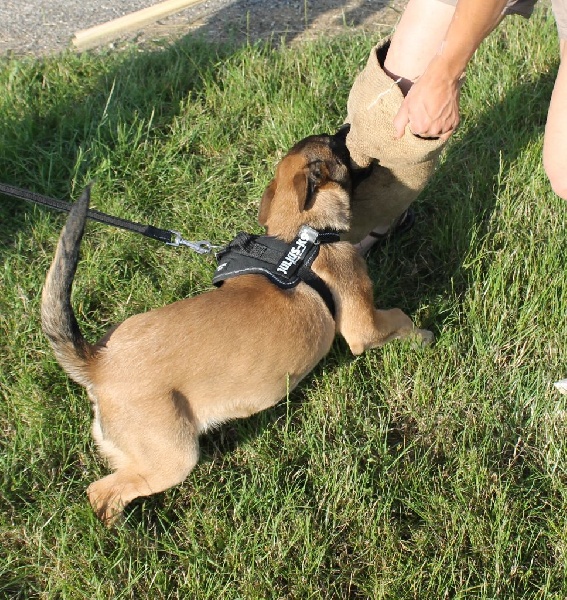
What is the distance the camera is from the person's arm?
2.58 m

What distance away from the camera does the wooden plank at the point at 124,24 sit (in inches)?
196

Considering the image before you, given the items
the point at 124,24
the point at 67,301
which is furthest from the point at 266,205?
the point at 124,24

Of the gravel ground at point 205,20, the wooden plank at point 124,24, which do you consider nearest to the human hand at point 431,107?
the gravel ground at point 205,20

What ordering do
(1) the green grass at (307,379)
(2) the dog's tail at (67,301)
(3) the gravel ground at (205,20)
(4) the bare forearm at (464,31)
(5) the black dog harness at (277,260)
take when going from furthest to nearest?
(3) the gravel ground at (205,20)
(5) the black dog harness at (277,260)
(1) the green grass at (307,379)
(4) the bare forearm at (464,31)
(2) the dog's tail at (67,301)

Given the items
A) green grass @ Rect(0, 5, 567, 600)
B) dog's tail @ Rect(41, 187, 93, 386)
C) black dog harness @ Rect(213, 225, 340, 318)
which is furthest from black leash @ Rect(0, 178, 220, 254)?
green grass @ Rect(0, 5, 567, 600)

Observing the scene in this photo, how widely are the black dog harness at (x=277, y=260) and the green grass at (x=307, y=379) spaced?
58 centimetres

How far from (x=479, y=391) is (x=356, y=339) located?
0.63 m

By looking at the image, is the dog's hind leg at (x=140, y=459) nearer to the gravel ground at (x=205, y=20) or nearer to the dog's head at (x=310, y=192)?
the dog's head at (x=310, y=192)

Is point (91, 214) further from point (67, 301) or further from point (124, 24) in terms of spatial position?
point (124, 24)

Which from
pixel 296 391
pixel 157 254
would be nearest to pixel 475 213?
pixel 296 391

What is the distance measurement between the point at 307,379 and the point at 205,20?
3468mm

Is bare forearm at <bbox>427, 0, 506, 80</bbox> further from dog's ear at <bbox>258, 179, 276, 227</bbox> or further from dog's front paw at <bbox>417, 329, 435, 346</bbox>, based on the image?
dog's front paw at <bbox>417, 329, 435, 346</bbox>

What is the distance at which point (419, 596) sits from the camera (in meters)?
2.57

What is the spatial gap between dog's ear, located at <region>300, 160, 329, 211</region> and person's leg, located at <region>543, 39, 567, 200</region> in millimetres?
1003
